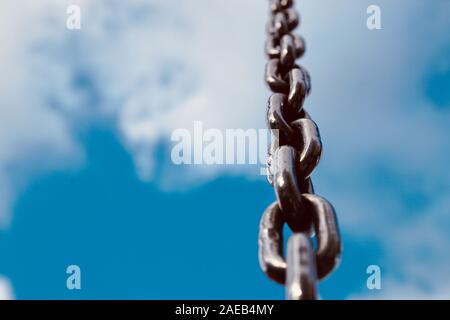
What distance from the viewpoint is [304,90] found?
38.2 inches

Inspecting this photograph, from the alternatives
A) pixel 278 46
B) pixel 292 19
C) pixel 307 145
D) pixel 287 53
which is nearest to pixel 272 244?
pixel 307 145

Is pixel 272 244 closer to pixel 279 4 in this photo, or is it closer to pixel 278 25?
pixel 278 25

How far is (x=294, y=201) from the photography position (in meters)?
0.72

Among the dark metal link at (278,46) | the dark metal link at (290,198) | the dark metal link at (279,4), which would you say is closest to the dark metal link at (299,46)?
the dark metal link at (278,46)

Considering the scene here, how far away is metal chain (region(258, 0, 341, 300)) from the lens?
591 millimetres

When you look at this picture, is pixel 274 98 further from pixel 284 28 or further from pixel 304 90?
pixel 284 28

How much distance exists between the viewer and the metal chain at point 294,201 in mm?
591

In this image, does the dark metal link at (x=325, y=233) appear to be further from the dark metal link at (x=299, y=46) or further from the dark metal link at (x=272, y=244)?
the dark metal link at (x=299, y=46)

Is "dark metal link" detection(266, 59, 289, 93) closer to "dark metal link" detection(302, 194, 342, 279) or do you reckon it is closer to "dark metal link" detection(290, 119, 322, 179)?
"dark metal link" detection(290, 119, 322, 179)

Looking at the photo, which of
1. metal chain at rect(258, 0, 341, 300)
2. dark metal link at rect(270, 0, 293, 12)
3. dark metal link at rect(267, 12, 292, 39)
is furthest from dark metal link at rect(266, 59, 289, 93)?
dark metal link at rect(270, 0, 293, 12)
